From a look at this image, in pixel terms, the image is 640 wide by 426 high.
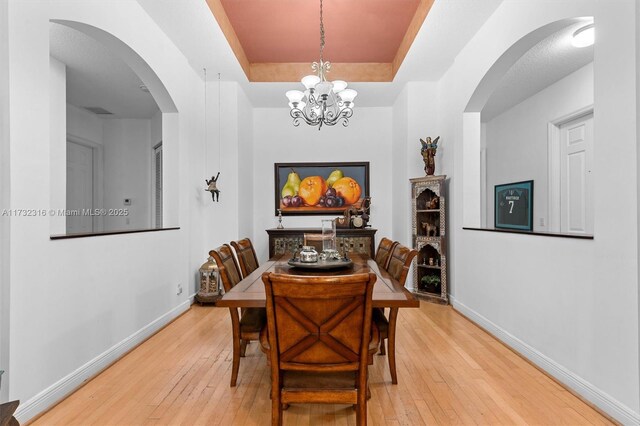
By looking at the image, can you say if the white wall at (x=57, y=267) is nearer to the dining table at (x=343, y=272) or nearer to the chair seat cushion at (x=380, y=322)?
the dining table at (x=343, y=272)

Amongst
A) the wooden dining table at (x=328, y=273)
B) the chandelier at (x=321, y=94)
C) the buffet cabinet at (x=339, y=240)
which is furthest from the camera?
the buffet cabinet at (x=339, y=240)

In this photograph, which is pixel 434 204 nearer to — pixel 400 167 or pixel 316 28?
pixel 400 167

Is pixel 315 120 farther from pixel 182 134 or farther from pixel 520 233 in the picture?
pixel 520 233

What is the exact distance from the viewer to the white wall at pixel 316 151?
207 inches

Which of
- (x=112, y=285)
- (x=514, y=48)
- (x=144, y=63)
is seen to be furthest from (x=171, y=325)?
(x=514, y=48)

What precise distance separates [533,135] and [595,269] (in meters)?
3.40

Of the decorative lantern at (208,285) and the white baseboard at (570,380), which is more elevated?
the decorative lantern at (208,285)

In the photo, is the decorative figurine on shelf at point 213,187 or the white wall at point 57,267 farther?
the decorative figurine on shelf at point 213,187

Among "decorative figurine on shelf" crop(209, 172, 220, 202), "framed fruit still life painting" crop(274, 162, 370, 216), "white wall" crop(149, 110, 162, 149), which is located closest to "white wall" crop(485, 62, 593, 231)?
"framed fruit still life painting" crop(274, 162, 370, 216)

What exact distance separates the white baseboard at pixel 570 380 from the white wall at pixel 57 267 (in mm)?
3158

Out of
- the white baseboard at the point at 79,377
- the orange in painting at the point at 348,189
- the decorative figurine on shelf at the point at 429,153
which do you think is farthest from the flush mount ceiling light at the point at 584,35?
the white baseboard at the point at 79,377

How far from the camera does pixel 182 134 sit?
3809 mm

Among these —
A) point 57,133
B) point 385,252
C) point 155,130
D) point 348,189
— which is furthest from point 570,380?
point 155,130

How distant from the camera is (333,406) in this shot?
1920 millimetres
